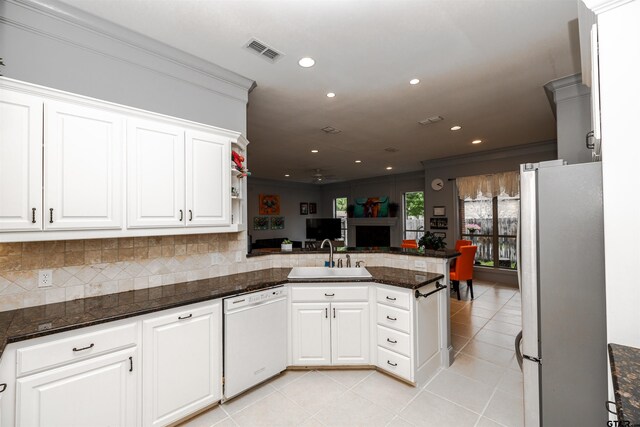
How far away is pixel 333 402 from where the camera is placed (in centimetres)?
224

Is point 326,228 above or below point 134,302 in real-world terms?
above

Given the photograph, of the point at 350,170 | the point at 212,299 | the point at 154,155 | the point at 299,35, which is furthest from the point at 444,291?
the point at 350,170

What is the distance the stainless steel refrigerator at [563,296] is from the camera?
1.43 metres

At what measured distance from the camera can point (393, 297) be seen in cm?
253

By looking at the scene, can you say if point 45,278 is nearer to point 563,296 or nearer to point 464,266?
point 563,296

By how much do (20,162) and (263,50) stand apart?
1795mm

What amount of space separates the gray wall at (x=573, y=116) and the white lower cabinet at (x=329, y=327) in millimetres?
2565

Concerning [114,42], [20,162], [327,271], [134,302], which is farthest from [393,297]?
[114,42]

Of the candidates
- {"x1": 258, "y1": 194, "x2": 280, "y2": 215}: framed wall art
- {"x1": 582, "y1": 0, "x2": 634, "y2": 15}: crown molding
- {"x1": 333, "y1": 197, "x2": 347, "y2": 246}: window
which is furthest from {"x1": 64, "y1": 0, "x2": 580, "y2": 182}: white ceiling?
{"x1": 333, "y1": 197, "x2": 347, "y2": 246}: window

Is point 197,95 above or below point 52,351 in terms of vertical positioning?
above

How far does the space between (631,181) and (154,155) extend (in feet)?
9.15

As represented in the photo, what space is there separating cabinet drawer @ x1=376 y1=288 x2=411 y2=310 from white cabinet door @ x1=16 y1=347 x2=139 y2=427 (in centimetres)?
195

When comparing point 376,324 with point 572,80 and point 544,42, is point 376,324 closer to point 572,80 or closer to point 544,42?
point 544,42

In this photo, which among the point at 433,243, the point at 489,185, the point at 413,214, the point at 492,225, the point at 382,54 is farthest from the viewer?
the point at 413,214
